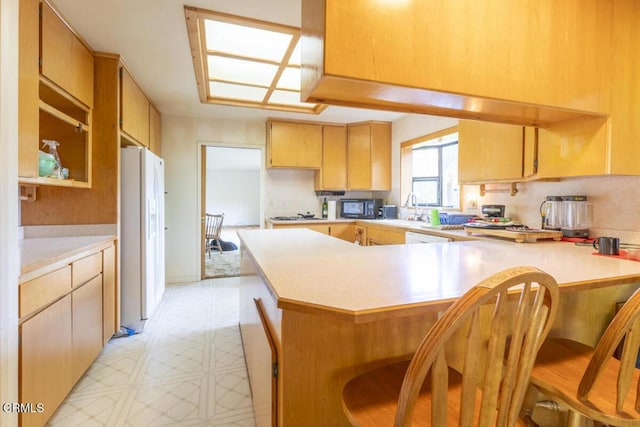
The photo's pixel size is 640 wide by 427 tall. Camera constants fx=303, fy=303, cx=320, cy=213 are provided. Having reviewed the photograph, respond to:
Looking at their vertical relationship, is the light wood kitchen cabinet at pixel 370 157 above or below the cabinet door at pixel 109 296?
above

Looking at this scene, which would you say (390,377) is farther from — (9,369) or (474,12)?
(9,369)

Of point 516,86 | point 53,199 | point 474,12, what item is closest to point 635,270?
point 516,86

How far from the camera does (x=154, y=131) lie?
12.1 ft

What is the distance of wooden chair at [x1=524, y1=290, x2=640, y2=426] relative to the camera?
2.56 feet

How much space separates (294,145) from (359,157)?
0.97 metres

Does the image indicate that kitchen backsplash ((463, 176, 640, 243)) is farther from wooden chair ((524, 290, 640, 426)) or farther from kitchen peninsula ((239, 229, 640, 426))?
wooden chair ((524, 290, 640, 426))

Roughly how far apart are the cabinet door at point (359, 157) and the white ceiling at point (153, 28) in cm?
226

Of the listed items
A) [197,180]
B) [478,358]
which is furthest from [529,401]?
[197,180]

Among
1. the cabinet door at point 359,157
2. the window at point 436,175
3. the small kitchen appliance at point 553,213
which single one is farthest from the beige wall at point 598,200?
the cabinet door at point 359,157

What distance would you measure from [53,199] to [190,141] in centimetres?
200

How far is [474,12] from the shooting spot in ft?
→ 3.82

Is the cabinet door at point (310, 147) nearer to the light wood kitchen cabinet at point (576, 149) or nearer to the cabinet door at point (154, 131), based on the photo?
the cabinet door at point (154, 131)

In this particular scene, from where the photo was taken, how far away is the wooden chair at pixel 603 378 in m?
0.78

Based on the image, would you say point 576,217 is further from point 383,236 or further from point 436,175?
point 436,175
